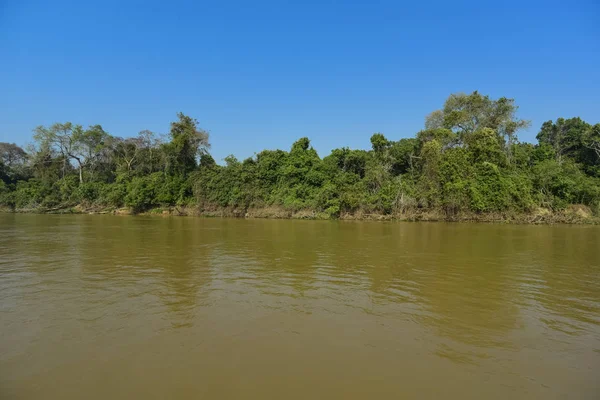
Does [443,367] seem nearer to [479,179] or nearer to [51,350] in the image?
[51,350]

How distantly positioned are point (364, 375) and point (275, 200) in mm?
31855

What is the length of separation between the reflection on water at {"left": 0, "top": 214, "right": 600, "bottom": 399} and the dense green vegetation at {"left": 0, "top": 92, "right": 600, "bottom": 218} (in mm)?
21351

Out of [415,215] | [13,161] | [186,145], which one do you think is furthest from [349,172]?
[13,161]

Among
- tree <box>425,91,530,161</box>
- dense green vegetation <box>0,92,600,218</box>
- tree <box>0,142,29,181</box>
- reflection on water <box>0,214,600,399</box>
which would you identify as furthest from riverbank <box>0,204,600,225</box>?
tree <box>0,142,29,181</box>

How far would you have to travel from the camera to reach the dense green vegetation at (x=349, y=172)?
2884cm

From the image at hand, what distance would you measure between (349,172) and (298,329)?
1259 inches

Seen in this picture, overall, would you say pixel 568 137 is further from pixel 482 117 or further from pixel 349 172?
pixel 349 172

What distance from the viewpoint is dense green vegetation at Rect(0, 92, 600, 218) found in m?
28.8

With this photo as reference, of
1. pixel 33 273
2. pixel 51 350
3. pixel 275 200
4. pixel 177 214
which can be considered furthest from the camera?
pixel 177 214

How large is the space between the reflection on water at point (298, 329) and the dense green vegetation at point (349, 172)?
21.4 m

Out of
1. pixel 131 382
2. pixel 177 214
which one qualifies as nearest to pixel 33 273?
pixel 131 382

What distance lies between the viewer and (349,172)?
118 ft

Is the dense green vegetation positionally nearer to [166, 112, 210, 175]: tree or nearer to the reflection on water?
[166, 112, 210, 175]: tree

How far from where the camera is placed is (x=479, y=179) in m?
29.0
